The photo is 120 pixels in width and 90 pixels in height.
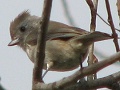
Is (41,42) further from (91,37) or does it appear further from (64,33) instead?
(64,33)

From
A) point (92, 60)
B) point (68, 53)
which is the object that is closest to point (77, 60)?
point (68, 53)

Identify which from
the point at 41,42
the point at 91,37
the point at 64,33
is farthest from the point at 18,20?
the point at 41,42

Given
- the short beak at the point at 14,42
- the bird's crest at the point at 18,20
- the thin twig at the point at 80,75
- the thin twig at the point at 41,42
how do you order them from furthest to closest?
the bird's crest at the point at 18,20, the short beak at the point at 14,42, the thin twig at the point at 41,42, the thin twig at the point at 80,75

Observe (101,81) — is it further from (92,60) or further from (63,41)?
(63,41)

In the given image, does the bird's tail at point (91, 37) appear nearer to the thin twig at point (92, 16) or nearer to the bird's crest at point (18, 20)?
the thin twig at point (92, 16)

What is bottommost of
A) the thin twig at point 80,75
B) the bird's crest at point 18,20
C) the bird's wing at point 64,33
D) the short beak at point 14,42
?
the thin twig at point 80,75

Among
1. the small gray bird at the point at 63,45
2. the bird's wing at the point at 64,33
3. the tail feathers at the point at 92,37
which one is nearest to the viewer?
the tail feathers at the point at 92,37

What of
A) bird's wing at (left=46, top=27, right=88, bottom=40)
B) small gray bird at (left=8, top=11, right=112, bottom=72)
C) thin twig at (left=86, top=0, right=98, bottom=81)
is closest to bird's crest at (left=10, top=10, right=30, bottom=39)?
small gray bird at (left=8, top=11, right=112, bottom=72)

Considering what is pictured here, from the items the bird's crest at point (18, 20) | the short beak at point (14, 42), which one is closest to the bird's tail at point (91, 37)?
the short beak at point (14, 42)
